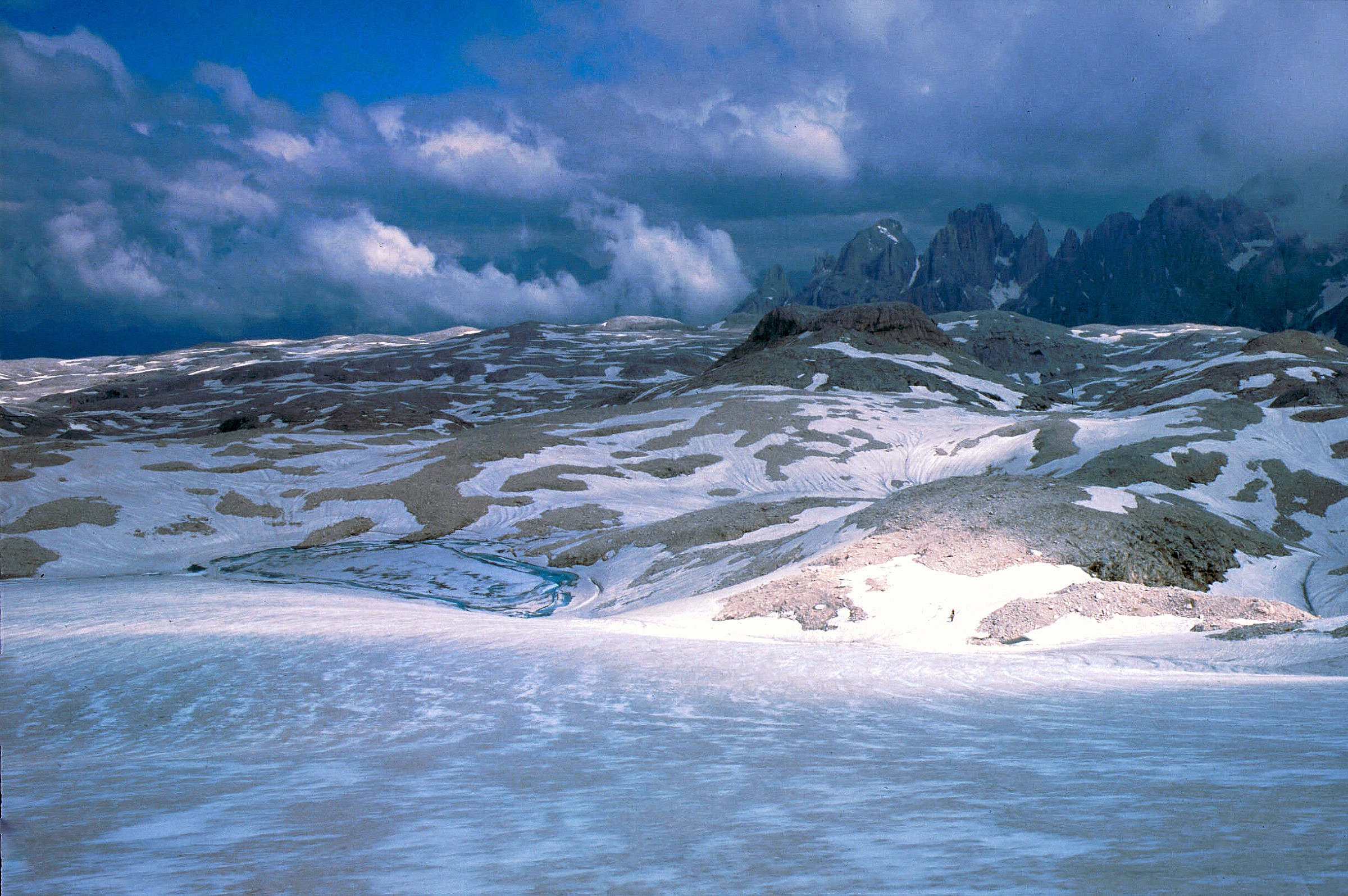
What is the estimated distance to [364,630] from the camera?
18.1 m

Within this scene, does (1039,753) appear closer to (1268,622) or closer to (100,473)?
(1268,622)

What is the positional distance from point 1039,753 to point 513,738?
4.55 meters

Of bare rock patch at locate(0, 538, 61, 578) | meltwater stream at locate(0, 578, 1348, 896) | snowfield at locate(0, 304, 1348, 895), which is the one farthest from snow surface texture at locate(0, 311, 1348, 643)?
meltwater stream at locate(0, 578, 1348, 896)

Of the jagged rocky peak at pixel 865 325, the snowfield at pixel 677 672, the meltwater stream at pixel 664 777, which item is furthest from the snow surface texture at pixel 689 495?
the jagged rocky peak at pixel 865 325

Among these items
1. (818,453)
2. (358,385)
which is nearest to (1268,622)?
(818,453)

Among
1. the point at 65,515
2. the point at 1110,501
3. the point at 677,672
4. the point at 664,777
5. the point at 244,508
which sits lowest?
the point at 677,672

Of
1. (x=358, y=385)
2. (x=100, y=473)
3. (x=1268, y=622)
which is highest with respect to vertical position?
(x=358, y=385)

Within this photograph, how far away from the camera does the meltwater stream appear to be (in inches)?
136

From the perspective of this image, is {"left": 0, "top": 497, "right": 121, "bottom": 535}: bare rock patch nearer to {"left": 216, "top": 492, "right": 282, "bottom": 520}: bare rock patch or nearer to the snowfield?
the snowfield

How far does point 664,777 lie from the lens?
581cm

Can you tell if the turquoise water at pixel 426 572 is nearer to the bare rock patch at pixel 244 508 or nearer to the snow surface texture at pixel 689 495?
the snow surface texture at pixel 689 495

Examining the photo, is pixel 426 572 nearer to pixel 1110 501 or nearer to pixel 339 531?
pixel 339 531

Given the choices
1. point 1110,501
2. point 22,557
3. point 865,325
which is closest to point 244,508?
point 22,557

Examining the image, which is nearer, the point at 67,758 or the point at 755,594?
the point at 67,758
